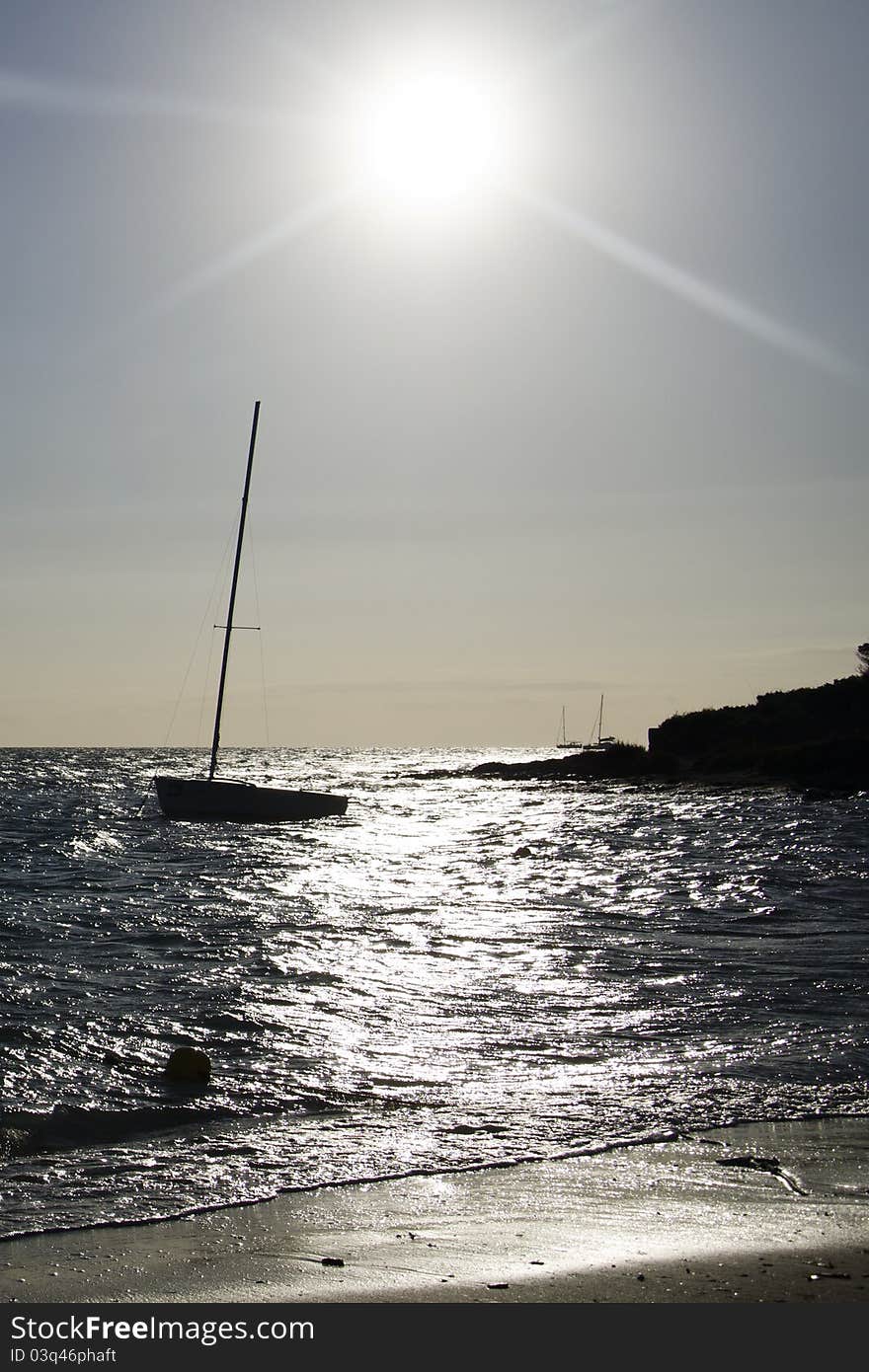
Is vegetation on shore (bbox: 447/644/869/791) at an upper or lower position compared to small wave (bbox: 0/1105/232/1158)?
upper

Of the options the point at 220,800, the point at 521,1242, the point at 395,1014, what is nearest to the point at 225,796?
the point at 220,800

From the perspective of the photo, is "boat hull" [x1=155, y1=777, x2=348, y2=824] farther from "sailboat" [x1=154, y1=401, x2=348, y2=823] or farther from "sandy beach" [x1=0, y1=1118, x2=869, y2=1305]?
"sandy beach" [x1=0, y1=1118, x2=869, y2=1305]

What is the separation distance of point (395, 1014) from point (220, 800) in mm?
31782

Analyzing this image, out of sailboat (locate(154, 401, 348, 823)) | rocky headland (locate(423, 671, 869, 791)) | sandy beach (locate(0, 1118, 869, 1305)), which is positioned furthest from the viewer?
rocky headland (locate(423, 671, 869, 791))

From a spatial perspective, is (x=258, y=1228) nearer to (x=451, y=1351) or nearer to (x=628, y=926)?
(x=451, y=1351)

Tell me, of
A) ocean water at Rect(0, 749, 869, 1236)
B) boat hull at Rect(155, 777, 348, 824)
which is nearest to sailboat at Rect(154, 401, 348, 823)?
boat hull at Rect(155, 777, 348, 824)

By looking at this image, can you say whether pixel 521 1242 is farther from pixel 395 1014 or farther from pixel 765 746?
pixel 765 746

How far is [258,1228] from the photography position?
682 cm

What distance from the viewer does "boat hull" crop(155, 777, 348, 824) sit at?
43938 millimetres

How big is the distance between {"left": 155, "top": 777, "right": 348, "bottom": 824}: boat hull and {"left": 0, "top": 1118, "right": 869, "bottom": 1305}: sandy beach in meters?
36.7

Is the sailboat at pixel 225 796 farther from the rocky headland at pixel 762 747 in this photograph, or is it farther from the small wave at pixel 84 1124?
the small wave at pixel 84 1124

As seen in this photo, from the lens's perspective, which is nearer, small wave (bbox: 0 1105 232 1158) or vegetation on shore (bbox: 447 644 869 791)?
small wave (bbox: 0 1105 232 1158)

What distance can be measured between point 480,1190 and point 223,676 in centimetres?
3643

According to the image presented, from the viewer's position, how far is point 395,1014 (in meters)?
13.2
